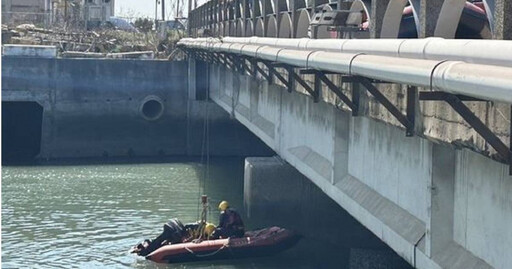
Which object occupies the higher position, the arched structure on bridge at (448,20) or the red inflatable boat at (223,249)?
the arched structure on bridge at (448,20)

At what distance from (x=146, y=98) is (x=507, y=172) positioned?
38.0 metres

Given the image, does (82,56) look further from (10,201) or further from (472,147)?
(472,147)

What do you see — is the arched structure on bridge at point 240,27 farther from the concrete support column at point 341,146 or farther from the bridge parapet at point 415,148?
the concrete support column at point 341,146

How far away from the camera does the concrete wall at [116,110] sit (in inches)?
1783

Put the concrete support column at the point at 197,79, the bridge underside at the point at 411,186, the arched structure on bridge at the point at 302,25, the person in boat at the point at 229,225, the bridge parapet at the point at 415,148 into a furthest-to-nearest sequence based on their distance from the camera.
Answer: the concrete support column at the point at 197,79
the person in boat at the point at 229,225
the arched structure on bridge at the point at 302,25
the bridge underside at the point at 411,186
the bridge parapet at the point at 415,148

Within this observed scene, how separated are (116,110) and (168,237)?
23295 mm

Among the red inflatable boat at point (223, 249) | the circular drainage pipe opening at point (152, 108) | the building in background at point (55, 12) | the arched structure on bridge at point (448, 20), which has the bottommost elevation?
the red inflatable boat at point (223, 249)

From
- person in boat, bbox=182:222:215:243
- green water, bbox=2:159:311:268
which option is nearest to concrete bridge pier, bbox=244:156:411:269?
green water, bbox=2:159:311:268

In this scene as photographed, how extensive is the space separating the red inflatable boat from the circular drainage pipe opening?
79.0 ft

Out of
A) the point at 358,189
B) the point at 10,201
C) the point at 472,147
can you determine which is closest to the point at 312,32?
the point at 358,189

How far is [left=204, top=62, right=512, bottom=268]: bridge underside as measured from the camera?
34.0 ft

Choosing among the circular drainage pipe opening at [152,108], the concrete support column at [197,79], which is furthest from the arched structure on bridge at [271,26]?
the circular drainage pipe opening at [152,108]

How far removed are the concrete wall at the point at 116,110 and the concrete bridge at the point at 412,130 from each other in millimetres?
24100

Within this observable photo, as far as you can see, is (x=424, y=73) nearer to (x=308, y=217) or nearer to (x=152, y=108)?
(x=308, y=217)
